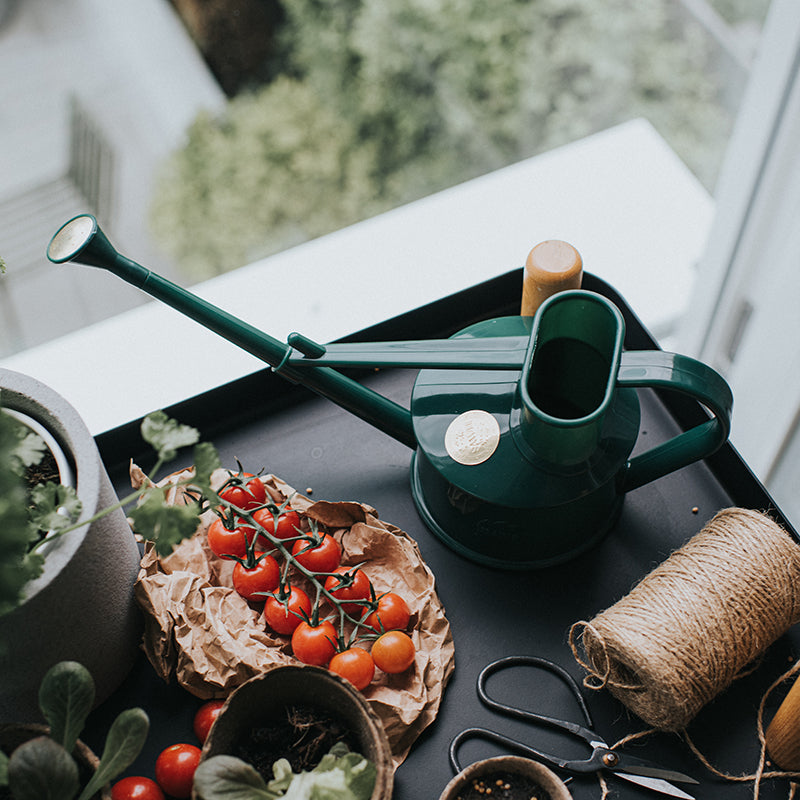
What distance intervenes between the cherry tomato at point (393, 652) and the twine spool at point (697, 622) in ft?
0.48

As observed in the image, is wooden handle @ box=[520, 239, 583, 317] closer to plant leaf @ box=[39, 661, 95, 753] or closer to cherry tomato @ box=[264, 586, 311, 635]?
cherry tomato @ box=[264, 586, 311, 635]

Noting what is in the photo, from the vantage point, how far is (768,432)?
1.09m

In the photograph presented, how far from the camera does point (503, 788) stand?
0.66m

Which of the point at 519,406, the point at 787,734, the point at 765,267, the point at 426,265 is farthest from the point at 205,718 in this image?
the point at 765,267

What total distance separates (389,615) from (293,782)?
0.20 m

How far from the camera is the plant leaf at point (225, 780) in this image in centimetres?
55

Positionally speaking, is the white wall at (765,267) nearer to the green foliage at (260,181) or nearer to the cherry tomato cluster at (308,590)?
the cherry tomato cluster at (308,590)

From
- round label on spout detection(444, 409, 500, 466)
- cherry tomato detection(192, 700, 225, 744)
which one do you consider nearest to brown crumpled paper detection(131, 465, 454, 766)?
cherry tomato detection(192, 700, 225, 744)

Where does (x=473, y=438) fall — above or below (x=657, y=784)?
above

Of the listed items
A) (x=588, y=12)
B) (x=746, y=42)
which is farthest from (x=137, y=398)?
(x=588, y=12)

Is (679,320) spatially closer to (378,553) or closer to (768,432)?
(768,432)

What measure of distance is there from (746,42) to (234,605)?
3.40 feet

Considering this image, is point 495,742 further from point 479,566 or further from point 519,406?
point 519,406

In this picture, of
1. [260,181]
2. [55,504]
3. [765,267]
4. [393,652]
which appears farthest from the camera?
[260,181]
